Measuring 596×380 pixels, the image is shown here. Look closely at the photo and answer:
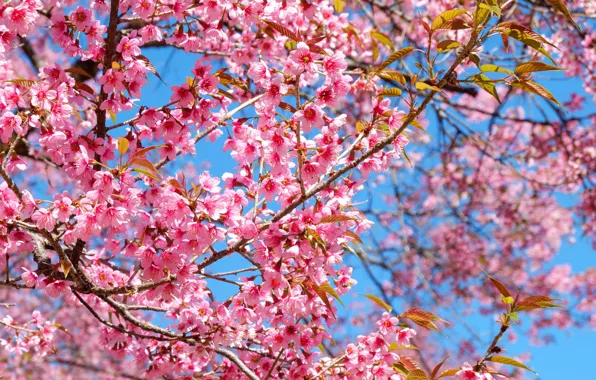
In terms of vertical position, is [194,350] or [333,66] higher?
[333,66]

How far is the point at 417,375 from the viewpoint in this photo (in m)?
1.82

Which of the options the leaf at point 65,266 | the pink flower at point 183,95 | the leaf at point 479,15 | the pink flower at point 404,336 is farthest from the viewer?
the pink flower at point 404,336

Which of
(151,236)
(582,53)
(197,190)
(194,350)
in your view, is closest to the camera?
(197,190)

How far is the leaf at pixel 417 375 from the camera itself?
5.90 ft

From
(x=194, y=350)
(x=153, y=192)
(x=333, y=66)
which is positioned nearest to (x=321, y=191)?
(x=333, y=66)

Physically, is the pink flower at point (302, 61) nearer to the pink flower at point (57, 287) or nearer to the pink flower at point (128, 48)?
the pink flower at point (128, 48)

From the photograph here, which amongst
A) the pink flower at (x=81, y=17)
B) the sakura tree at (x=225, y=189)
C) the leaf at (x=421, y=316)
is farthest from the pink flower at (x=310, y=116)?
the pink flower at (x=81, y=17)

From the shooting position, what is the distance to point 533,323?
31.9ft

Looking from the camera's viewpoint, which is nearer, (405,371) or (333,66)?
(333,66)

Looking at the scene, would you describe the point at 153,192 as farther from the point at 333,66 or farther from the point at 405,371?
the point at 405,371

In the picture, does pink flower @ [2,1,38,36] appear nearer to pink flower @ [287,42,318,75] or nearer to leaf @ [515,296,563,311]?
pink flower @ [287,42,318,75]

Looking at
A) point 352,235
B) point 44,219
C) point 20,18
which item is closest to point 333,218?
point 352,235

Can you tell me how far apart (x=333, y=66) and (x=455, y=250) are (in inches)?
247

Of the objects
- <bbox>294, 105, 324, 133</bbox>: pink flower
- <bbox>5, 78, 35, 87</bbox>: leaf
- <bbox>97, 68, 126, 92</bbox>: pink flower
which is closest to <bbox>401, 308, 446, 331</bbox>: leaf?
<bbox>294, 105, 324, 133</bbox>: pink flower
